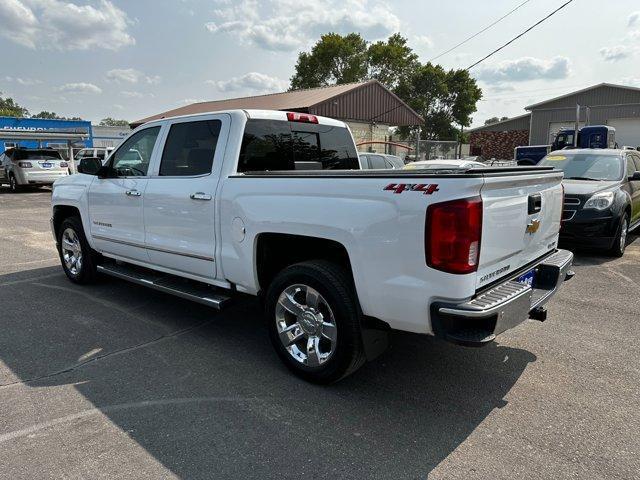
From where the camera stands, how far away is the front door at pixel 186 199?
4.04 metres

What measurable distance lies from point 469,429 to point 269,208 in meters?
1.98

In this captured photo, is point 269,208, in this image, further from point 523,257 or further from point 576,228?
point 576,228

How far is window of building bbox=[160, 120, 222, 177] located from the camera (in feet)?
13.7

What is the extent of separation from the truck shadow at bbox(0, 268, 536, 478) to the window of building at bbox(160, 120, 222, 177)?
1530 millimetres

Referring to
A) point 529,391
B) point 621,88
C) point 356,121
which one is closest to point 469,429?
point 529,391

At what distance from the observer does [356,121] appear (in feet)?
93.3

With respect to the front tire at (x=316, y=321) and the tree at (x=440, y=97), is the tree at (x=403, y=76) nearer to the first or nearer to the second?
the tree at (x=440, y=97)

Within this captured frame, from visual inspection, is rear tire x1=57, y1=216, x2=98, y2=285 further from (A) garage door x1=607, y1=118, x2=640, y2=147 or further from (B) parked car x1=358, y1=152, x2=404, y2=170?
(A) garage door x1=607, y1=118, x2=640, y2=147

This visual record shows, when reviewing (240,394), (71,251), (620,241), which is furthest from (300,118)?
(620,241)

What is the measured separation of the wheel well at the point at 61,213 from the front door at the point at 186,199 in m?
2.06

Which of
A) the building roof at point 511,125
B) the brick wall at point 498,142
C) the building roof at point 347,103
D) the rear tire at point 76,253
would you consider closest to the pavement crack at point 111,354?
the rear tire at point 76,253

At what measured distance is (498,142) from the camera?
145 feet

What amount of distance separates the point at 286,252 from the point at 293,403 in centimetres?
117

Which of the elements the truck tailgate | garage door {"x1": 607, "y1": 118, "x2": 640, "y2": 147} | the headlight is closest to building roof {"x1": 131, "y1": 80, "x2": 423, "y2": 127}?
garage door {"x1": 607, "y1": 118, "x2": 640, "y2": 147}
